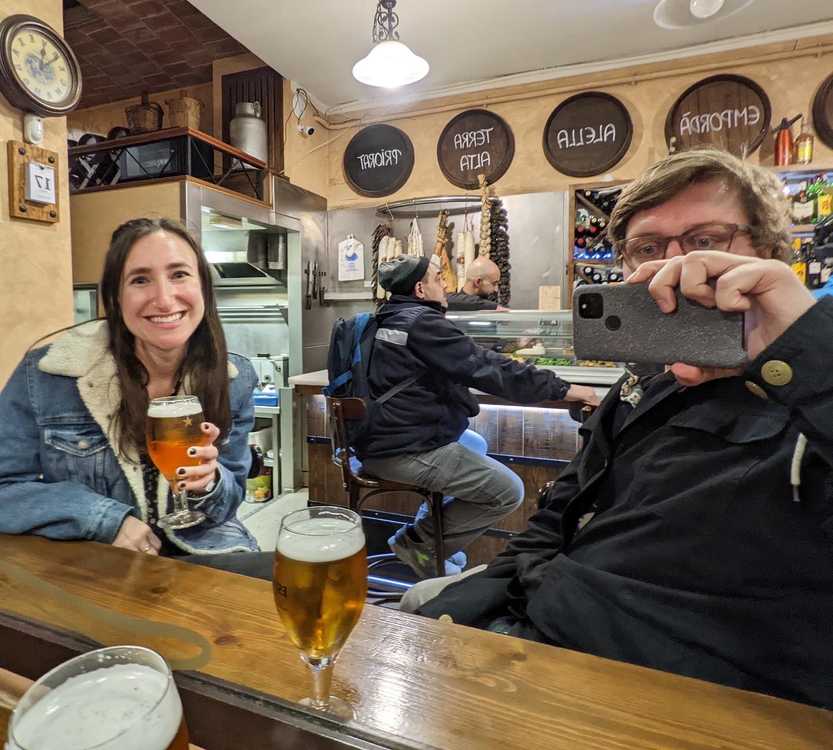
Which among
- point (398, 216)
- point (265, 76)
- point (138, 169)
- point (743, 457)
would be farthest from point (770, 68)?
point (138, 169)

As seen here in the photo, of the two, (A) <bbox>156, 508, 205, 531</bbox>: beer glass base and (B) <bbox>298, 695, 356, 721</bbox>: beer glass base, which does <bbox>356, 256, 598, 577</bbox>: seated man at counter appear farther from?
(B) <bbox>298, 695, 356, 721</bbox>: beer glass base

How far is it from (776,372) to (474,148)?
15.2ft

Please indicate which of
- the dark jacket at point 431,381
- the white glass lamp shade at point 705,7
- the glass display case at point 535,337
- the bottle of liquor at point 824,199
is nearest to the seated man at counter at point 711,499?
the dark jacket at point 431,381

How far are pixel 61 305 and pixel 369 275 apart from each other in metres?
2.82

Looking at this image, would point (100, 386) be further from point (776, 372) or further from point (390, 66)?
point (390, 66)

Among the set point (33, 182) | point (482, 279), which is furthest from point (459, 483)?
point (33, 182)

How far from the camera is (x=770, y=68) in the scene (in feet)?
13.1

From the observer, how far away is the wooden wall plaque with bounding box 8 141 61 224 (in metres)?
2.51

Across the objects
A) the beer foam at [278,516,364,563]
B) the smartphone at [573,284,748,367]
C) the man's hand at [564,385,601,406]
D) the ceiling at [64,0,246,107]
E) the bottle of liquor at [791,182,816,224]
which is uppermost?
the ceiling at [64,0,246,107]

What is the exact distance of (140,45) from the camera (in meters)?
4.19

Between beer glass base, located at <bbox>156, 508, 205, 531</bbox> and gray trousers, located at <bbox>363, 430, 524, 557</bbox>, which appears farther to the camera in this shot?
gray trousers, located at <bbox>363, 430, 524, 557</bbox>

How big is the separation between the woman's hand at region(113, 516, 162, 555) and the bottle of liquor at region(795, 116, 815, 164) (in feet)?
15.8

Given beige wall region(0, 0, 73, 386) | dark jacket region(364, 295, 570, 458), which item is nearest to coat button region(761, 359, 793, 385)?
dark jacket region(364, 295, 570, 458)

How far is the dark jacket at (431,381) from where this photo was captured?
7.94 feet
